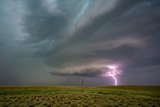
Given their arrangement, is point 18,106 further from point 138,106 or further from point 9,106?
point 138,106

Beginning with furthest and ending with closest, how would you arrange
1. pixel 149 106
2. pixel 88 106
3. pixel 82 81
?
pixel 82 81, pixel 149 106, pixel 88 106

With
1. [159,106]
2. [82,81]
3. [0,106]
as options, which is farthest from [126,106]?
[82,81]

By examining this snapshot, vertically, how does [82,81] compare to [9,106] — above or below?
above

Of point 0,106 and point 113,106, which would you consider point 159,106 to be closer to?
point 113,106

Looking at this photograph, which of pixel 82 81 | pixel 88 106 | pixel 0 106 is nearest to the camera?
pixel 0 106

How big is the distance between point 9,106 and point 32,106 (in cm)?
314

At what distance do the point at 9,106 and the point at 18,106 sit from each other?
1.20 meters

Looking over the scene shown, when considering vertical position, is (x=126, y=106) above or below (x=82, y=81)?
below

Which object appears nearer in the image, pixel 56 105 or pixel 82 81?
pixel 56 105

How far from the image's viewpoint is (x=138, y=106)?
28.5 meters

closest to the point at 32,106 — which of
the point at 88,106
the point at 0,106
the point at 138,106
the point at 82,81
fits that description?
the point at 0,106

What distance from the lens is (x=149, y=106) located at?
95.9ft

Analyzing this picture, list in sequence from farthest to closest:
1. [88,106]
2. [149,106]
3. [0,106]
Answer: [149,106], [88,106], [0,106]

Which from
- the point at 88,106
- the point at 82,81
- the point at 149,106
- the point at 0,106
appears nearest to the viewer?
the point at 0,106
